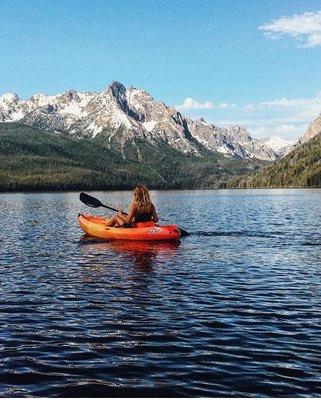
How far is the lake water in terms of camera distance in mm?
13492

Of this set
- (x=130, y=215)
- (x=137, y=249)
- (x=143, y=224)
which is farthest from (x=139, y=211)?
(x=137, y=249)

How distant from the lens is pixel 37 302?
2272 centimetres

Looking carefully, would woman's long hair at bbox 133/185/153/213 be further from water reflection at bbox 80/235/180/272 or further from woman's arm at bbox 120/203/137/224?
water reflection at bbox 80/235/180/272

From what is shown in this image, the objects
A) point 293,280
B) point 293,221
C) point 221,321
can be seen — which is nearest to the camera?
point 221,321

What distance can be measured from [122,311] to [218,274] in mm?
9835

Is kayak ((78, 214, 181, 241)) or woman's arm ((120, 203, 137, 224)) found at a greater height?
woman's arm ((120, 203, 137, 224))

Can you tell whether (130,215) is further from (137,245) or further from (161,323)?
(161,323)

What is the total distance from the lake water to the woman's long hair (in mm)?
4044

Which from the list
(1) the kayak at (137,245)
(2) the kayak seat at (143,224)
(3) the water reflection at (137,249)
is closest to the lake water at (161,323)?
(3) the water reflection at (137,249)

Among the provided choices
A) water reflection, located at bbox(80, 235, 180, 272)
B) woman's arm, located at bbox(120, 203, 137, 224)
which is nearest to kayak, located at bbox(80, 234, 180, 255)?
water reflection, located at bbox(80, 235, 180, 272)

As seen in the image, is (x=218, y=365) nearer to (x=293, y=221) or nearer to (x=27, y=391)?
(x=27, y=391)

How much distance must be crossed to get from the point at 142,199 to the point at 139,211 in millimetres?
1964

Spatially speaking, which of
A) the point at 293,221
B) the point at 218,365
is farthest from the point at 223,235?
the point at 218,365

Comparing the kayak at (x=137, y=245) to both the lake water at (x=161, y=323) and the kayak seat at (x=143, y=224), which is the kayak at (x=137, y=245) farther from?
the kayak seat at (x=143, y=224)
